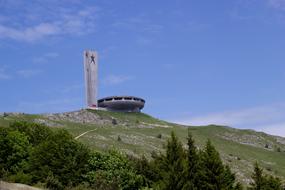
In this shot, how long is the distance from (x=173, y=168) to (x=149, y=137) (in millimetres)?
77221

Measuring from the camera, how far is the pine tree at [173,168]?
5641 centimetres

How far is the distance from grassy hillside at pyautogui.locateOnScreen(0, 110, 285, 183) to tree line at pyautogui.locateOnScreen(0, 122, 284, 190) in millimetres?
23902

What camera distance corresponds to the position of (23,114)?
483ft

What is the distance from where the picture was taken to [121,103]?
18638cm

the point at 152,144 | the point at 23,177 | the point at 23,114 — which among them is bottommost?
the point at 23,177

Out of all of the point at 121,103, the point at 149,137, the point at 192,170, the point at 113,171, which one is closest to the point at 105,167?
the point at 113,171

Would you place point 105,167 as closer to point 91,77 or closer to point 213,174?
point 213,174

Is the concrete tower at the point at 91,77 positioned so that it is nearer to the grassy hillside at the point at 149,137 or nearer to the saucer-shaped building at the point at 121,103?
the grassy hillside at the point at 149,137

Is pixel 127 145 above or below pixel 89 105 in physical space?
below

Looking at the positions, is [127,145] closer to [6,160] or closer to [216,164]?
[6,160]

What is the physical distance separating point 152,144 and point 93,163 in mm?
54375

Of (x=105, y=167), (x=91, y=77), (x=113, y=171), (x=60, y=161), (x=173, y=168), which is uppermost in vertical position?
(x=91, y=77)

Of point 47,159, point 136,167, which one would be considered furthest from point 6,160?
point 136,167


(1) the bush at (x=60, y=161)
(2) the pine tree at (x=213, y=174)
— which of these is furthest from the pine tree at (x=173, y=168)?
(1) the bush at (x=60, y=161)
